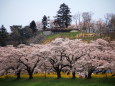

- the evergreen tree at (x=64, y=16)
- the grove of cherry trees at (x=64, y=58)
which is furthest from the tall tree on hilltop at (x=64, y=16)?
the grove of cherry trees at (x=64, y=58)

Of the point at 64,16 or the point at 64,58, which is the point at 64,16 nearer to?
the point at 64,16

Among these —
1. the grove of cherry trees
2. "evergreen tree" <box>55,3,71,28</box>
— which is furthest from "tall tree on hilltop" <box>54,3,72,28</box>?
the grove of cherry trees

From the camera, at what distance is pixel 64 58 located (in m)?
33.8

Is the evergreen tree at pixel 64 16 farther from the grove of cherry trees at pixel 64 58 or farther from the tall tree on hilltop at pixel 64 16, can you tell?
the grove of cherry trees at pixel 64 58

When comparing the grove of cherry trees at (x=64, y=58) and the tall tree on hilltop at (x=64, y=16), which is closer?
the grove of cherry trees at (x=64, y=58)

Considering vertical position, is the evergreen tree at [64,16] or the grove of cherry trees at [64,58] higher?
the evergreen tree at [64,16]

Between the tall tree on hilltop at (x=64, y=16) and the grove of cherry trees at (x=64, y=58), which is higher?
the tall tree on hilltop at (x=64, y=16)

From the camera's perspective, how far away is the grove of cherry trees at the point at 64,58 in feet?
96.4

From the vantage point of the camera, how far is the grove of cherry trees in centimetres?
2939

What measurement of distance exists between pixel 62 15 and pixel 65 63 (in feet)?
177

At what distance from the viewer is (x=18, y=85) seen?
100 ft

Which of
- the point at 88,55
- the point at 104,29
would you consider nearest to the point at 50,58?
the point at 88,55

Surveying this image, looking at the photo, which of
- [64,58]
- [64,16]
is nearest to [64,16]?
[64,16]

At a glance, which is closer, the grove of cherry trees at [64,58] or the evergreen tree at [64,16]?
the grove of cherry trees at [64,58]
